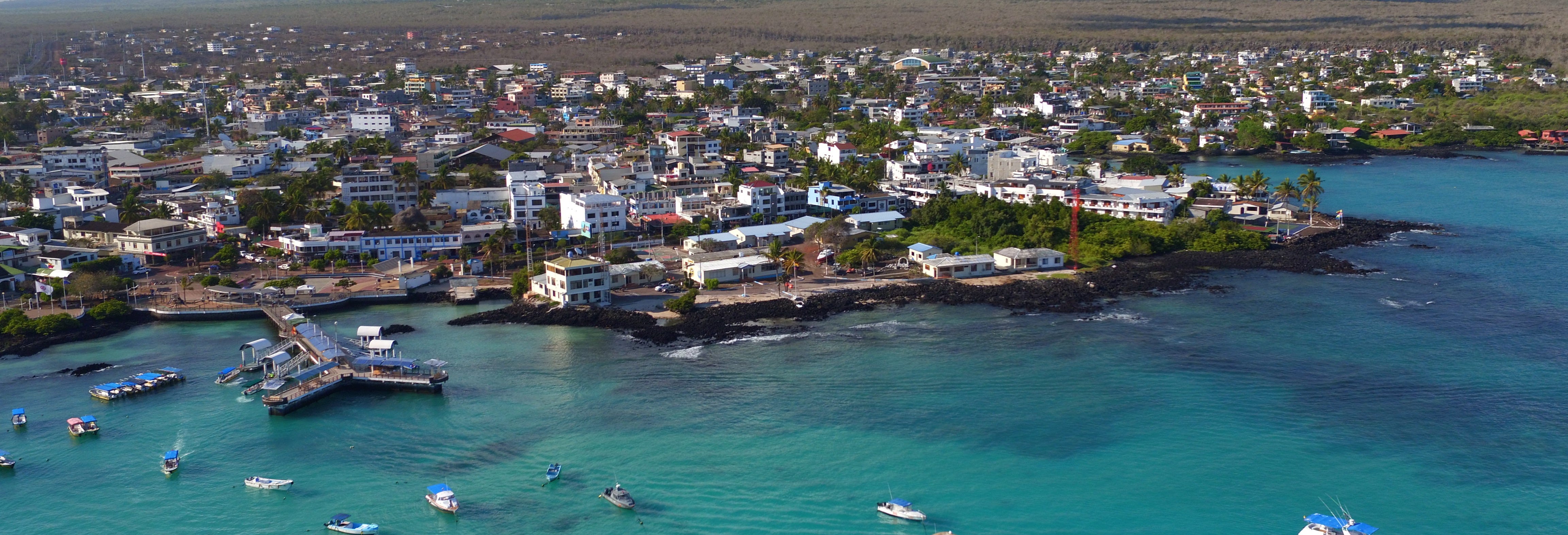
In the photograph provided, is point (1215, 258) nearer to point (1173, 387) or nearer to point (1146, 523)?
point (1173, 387)

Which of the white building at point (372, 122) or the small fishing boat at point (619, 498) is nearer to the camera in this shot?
the small fishing boat at point (619, 498)

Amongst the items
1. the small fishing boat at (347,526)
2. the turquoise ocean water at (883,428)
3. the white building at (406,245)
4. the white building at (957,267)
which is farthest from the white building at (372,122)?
the small fishing boat at (347,526)

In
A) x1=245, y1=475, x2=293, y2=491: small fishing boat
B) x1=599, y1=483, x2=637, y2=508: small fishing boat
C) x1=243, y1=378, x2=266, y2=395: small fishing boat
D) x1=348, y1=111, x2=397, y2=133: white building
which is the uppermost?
x1=348, y1=111, x2=397, y2=133: white building

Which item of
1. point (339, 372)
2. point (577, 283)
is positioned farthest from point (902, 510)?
point (577, 283)

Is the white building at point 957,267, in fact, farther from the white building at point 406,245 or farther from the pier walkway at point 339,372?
the white building at point 406,245

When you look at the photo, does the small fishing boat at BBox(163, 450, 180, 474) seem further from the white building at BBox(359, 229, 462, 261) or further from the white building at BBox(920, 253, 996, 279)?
the white building at BBox(920, 253, 996, 279)

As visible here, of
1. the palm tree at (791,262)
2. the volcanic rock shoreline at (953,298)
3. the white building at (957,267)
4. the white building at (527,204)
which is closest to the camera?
the volcanic rock shoreline at (953,298)

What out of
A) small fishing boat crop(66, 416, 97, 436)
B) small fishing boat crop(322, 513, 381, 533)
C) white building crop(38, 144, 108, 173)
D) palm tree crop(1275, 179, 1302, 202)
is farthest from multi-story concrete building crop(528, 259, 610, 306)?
white building crop(38, 144, 108, 173)
